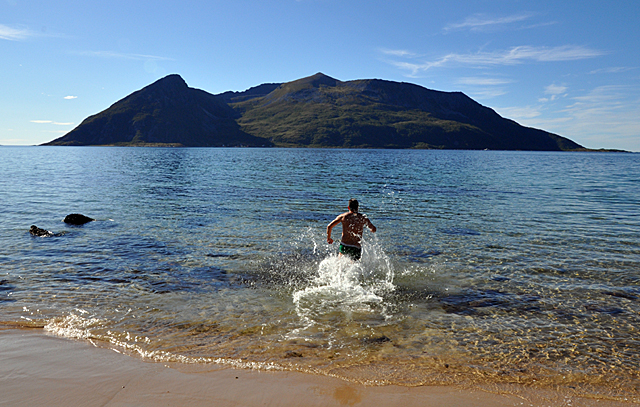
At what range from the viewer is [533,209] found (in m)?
27.1

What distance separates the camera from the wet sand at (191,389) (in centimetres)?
566

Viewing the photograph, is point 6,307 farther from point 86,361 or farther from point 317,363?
point 317,363

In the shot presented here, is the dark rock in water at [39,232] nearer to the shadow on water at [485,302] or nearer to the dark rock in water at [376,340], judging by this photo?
the dark rock in water at [376,340]

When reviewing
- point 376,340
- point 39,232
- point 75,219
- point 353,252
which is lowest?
point 376,340

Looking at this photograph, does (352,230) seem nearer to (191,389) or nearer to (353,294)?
(353,294)

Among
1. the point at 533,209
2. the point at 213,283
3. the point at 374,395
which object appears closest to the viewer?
the point at 374,395

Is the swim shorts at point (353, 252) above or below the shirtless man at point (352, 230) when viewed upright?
below

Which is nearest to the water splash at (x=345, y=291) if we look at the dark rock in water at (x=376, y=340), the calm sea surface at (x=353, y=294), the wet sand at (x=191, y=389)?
the calm sea surface at (x=353, y=294)

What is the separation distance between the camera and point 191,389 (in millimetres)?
5945

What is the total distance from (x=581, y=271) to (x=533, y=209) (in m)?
15.5

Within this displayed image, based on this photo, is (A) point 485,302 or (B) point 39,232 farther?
(B) point 39,232

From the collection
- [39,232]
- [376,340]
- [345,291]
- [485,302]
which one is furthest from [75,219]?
[485,302]

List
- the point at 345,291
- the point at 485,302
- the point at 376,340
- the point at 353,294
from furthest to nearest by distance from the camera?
1. the point at 345,291
2. the point at 353,294
3. the point at 485,302
4. the point at 376,340

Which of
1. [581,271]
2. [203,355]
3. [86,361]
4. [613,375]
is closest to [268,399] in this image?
[203,355]
